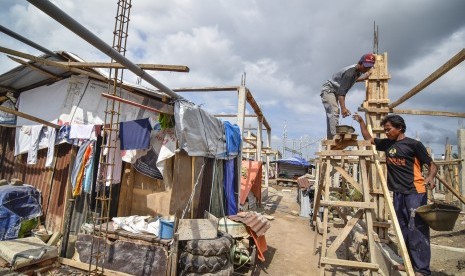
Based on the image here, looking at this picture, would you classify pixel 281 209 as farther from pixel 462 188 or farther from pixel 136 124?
pixel 136 124

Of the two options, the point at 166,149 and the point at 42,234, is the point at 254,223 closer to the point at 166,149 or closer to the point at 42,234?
the point at 166,149

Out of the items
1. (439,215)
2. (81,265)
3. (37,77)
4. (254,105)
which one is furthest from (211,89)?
(439,215)

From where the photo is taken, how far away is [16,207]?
668cm

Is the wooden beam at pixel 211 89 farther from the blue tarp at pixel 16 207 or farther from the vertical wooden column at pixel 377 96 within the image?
the blue tarp at pixel 16 207

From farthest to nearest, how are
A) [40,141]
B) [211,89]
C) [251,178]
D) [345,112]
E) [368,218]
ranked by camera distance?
[251,178] < [211,89] < [40,141] < [345,112] < [368,218]

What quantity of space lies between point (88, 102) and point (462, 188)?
1402 cm

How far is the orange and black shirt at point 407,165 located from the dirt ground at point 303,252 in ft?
→ 7.56

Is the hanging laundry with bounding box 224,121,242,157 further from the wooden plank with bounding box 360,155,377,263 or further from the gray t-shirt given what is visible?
the wooden plank with bounding box 360,155,377,263

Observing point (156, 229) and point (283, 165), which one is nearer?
point (156, 229)

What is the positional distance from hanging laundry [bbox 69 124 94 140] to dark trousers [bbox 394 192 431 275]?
22.8 ft

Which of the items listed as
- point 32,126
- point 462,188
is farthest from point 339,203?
point 462,188

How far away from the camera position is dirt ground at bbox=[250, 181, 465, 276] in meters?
5.57

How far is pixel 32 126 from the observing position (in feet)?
24.8

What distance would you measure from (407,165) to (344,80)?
7.41 ft
